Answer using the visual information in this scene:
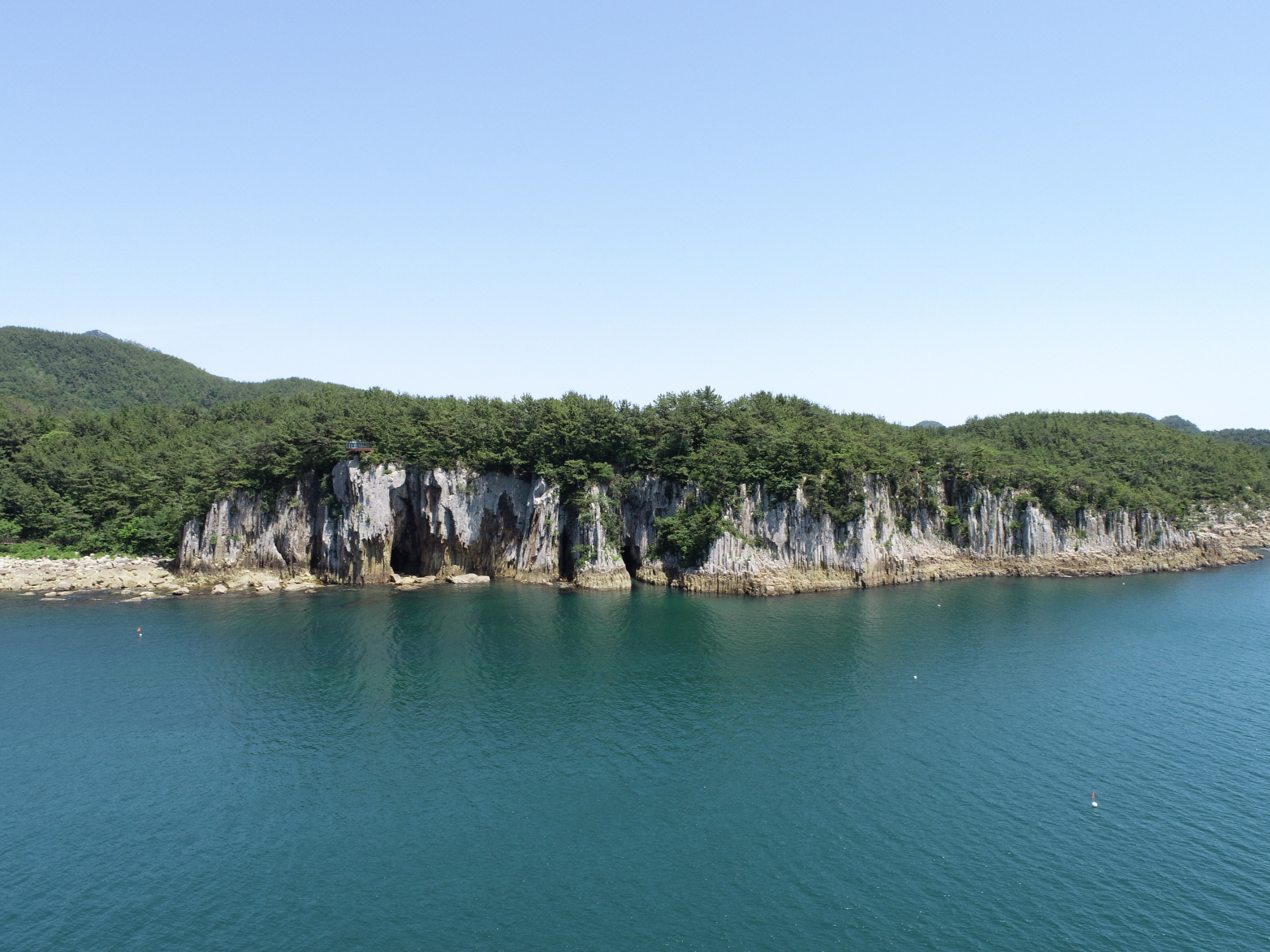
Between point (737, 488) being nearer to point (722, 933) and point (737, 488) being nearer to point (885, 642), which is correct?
point (885, 642)

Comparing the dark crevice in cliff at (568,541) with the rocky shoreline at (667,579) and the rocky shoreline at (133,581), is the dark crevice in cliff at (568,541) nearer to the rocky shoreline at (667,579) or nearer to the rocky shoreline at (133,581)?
the rocky shoreline at (667,579)

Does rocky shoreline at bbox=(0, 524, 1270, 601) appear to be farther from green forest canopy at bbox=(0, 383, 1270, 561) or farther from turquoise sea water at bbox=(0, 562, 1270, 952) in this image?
turquoise sea water at bbox=(0, 562, 1270, 952)

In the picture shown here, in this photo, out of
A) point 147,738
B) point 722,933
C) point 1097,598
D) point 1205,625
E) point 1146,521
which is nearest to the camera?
point 722,933

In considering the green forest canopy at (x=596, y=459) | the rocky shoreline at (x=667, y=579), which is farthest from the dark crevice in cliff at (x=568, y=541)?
the green forest canopy at (x=596, y=459)

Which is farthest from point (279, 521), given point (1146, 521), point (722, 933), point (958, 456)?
point (1146, 521)

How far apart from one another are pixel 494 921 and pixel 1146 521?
9289cm

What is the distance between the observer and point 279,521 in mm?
77688

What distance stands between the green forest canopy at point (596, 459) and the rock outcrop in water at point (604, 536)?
1933mm

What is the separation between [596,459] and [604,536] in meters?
8.79

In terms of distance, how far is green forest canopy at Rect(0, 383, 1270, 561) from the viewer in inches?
2886

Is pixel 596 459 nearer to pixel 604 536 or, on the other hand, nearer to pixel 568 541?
pixel 604 536

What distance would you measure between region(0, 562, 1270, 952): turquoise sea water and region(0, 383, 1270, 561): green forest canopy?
21149 millimetres

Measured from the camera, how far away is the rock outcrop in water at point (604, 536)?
234 ft

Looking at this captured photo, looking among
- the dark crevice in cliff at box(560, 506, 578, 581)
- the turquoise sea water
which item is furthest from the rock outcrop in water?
the turquoise sea water
